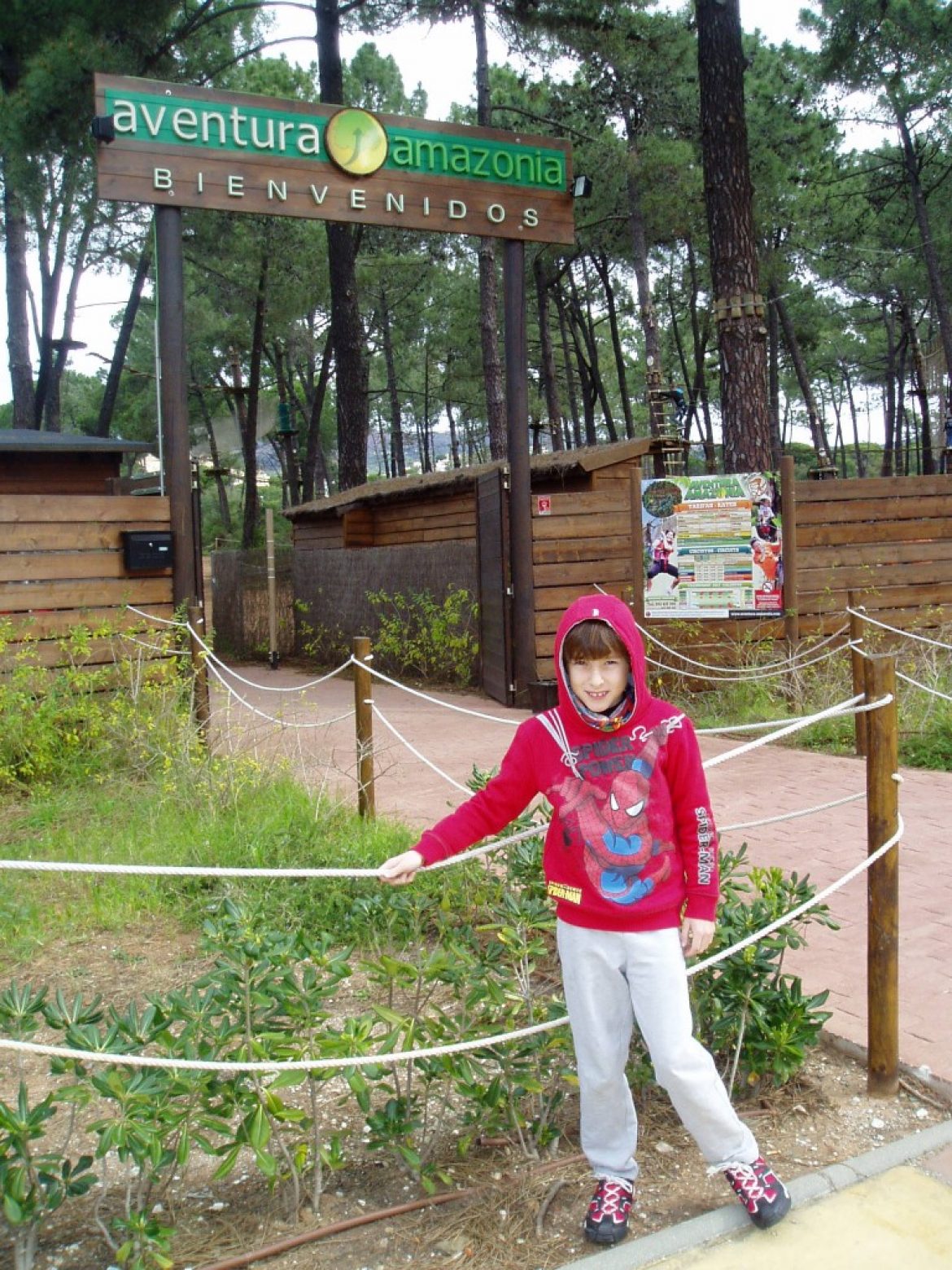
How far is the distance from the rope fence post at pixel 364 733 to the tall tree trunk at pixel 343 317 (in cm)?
1249

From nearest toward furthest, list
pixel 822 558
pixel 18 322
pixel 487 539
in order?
pixel 822 558 < pixel 487 539 < pixel 18 322

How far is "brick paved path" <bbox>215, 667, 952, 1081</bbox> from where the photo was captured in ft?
12.4

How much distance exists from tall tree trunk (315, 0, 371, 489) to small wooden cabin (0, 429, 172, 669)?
10.1 metres

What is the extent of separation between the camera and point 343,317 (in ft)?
61.6

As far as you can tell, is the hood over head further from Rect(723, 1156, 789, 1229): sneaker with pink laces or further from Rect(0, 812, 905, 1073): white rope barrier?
Rect(723, 1156, 789, 1229): sneaker with pink laces

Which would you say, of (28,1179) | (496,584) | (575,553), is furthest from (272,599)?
(28,1179)

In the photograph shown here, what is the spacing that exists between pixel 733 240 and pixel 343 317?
28.0 ft

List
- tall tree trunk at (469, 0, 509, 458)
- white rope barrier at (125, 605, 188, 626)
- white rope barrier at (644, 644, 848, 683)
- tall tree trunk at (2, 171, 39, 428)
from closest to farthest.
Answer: white rope barrier at (125, 605, 188, 626)
white rope barrier at (644, 644, 848, 683)
tall tree trunk at (469, 0, 509, 458)
tall tree trunk at (2, 171, 39, 428)

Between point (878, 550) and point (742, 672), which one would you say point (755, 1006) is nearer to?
point (742, 672)

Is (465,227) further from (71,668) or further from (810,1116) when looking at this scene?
(810,1116)

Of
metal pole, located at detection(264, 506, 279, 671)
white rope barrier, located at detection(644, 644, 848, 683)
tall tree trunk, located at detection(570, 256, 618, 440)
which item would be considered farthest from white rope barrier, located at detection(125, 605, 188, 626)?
tall tree trunk, located at detection(570, 256, 618, 440)

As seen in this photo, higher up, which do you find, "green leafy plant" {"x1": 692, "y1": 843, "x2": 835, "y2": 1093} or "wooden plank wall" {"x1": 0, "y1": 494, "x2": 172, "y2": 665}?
"wooden plank wall" {"x1": 0, "y1": 494, "x2": 172, "y2": 665}

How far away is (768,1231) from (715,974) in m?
0.66

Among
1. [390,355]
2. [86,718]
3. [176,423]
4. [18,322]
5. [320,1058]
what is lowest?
[320,1058]
